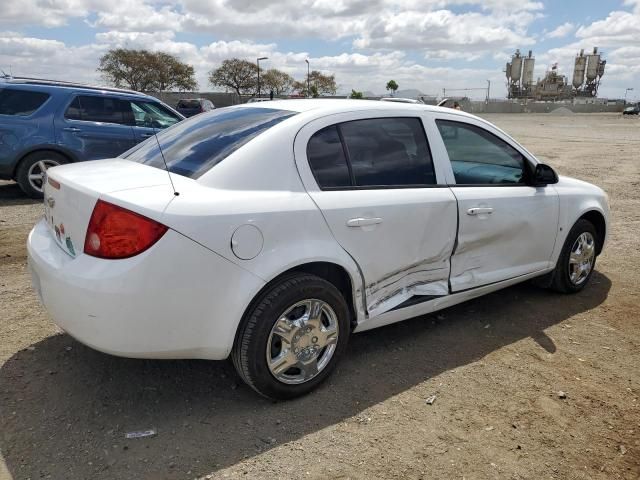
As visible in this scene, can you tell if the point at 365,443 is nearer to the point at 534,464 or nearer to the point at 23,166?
the point at 534,464

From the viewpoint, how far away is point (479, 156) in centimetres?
418

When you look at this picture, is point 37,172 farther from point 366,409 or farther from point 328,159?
point 366,409

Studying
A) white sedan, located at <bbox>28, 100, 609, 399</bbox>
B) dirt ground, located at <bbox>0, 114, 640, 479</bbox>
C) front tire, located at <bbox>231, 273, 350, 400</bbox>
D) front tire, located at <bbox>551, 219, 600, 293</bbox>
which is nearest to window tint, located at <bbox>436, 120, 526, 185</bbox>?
white sedan, located at <bbox>28, 100, 609, 399</bbox>

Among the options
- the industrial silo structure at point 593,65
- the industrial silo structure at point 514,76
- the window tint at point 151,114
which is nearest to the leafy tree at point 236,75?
the window tint at point 151,114

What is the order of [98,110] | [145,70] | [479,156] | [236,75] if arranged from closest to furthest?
1. [479,156]
2. [98,110]
3. [145,70]
4. [236,75]

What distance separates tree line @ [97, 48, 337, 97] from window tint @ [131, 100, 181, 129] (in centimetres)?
3678

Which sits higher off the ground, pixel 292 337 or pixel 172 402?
pixel 292 337

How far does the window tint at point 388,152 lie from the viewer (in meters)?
3.26

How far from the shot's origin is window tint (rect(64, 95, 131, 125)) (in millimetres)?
8391

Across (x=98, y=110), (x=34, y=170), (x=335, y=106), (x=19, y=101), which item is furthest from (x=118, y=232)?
(x=98, y=110)

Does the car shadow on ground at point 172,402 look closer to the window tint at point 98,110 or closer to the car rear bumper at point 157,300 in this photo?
the car rear bumper at point 157,300

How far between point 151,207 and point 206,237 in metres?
0.29

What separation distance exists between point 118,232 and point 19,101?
683cm

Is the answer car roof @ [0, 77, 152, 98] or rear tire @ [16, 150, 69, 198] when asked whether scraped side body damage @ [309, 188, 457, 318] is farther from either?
car roof @ [0, 77, 152, 98]
